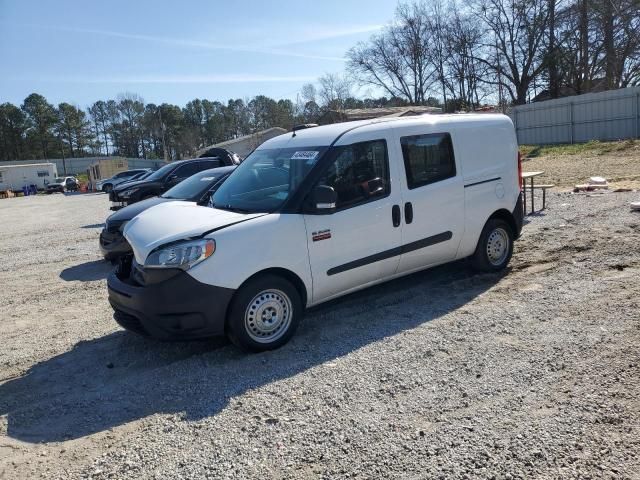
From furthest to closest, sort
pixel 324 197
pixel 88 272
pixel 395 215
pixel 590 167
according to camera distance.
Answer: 1. pixel 590 167
2. pixel 88 272
3. pixel 395 215
4. pixel 324 197

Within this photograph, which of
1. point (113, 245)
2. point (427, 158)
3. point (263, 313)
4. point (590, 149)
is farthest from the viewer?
point (590, 149)

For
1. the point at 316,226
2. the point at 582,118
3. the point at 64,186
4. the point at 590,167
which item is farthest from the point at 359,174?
the point at 64,186

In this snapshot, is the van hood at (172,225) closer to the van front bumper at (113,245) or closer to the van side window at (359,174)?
the van side window at (359,174)

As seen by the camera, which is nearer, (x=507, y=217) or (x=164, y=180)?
(x=507, y=217)

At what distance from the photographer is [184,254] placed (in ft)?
14.1

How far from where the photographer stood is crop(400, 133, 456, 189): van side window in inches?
217

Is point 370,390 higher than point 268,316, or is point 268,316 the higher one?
point 268,316

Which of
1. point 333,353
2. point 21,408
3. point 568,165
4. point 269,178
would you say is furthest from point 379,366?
point 568,165

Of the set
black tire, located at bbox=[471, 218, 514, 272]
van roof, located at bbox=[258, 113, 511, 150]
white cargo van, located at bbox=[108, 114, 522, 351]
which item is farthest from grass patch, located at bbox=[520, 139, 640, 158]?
white cargo van, located at bbox=[108, 114, 522, 351]

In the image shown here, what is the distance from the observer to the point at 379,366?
416 centimetres

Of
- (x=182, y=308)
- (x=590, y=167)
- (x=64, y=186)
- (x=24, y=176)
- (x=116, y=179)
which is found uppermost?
(x=24, y=176)

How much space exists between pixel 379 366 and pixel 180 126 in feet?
329

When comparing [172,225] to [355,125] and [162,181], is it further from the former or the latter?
[162,181]

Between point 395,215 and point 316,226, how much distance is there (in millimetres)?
961
